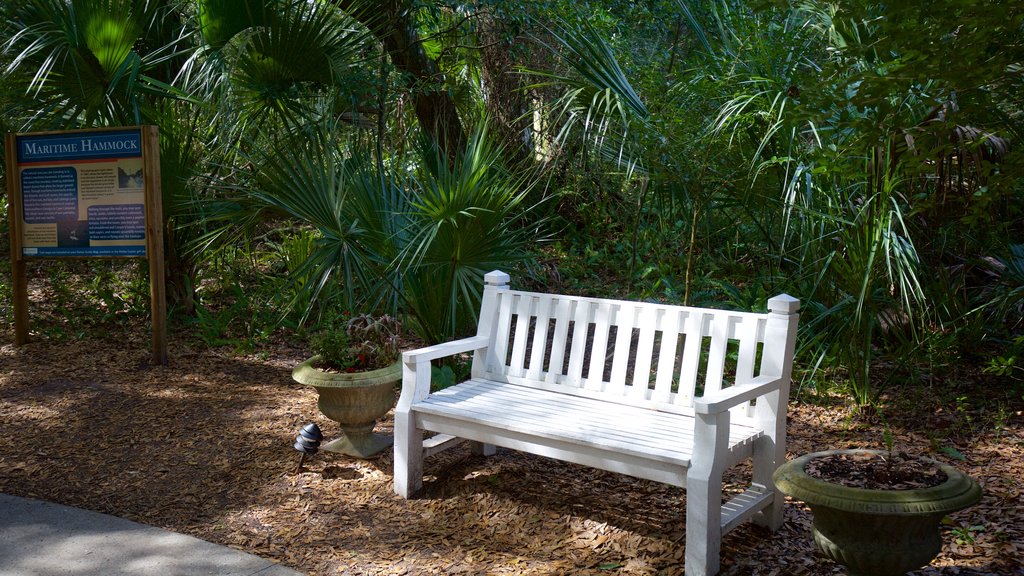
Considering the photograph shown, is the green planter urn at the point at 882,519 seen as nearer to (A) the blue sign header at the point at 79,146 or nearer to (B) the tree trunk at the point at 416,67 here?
(B) the tree trunk at the point at 416,67

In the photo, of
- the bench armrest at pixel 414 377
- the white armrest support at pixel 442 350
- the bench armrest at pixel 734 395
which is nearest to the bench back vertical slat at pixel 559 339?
the white armrest support at pixel 442 350

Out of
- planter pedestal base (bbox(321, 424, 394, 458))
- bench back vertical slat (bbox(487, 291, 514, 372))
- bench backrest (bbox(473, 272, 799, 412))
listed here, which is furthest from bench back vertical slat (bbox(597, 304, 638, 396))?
planter pedestal base (bbox(321, 424, 394, 458))

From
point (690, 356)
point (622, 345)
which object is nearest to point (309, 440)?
point (622, 345)

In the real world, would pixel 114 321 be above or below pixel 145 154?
below

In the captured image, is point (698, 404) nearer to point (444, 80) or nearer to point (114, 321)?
point (444, 80)

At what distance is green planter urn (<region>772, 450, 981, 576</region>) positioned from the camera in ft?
8.88

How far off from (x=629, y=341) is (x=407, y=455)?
1.24 meters

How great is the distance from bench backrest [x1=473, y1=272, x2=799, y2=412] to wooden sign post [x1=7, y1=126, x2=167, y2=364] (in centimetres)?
342

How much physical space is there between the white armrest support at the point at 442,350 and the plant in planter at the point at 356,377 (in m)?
0.38

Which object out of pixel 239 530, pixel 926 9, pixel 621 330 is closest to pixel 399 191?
pixel 621 330

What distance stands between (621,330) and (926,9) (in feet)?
6.63

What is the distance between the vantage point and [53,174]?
705 centimetres

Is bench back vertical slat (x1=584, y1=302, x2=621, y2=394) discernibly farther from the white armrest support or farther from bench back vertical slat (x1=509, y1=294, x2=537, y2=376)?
the white armrest support

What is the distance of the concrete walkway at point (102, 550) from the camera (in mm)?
3387
